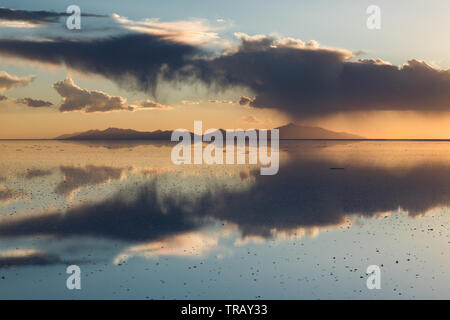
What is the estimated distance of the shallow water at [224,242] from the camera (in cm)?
1627

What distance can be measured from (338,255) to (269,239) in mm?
4190

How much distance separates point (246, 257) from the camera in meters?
19.6

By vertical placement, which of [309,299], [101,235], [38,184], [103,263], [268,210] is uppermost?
[38,184]

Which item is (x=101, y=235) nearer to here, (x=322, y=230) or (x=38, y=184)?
(x=322, y=230)

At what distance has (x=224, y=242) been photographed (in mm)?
22219

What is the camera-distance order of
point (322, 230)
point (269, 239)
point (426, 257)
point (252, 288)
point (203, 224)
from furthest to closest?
point (203, 224) → point (322, 230) → point (269, 239) → point (426, 257) → point (252, 288)

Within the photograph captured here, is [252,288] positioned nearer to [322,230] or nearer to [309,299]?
[309,299]

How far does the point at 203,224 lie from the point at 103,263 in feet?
29.3

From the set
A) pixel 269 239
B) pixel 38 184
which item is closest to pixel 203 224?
pixel 269 239

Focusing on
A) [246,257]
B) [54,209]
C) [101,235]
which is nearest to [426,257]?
[246,257]

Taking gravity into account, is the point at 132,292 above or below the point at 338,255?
below

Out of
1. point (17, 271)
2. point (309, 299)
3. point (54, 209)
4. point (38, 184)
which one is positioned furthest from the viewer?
point (38, 184)

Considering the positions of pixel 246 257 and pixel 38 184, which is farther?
pixel 38 184

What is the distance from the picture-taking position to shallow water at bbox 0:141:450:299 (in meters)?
16.3
